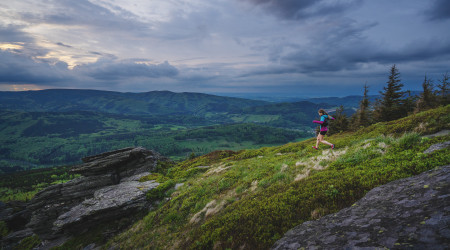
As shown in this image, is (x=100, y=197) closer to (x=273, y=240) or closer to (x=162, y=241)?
(x=162, y=241)

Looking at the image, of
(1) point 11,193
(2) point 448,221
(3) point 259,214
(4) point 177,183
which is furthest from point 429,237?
(1) point 11,193

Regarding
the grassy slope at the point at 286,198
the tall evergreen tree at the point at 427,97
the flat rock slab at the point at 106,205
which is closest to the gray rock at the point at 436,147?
the grassy slope at the point at 286,198

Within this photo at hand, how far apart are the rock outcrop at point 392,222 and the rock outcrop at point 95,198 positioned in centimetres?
1709

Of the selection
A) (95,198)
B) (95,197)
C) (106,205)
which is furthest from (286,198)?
(95,197)

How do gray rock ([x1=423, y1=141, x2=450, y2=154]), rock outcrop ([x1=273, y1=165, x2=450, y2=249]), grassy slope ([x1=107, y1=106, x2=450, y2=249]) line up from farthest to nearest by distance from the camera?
1. gray rock ([x1=423, y1=141, x2=450, y2=154])
2. grassy slope ([x1=107, y1=106, x2=450, y2=249])
3. rock outcrop ([x1=273, y1=165, x2=450, y2=249])

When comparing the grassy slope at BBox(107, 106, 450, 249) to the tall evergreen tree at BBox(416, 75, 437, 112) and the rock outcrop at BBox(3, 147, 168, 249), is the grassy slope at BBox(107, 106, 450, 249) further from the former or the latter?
the tall evergreen tree at BBox(416, 75, 437, 112)

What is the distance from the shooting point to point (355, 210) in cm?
570

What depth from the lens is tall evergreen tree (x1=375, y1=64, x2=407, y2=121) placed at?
42625mm

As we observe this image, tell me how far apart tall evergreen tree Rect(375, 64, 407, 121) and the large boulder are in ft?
170

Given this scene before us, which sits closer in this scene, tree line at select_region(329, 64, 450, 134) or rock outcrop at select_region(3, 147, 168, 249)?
rock outcrop at select_region(3, 147, 168, 249)

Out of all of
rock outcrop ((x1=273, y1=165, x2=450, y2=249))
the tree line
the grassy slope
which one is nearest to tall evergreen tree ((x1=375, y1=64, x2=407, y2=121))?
the tree line

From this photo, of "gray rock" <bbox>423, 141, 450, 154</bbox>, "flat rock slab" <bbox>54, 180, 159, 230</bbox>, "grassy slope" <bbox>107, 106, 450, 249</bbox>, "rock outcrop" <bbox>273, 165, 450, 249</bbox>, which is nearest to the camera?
"rock outcrop" <bbox>273, 165, 450, 249</bbox>

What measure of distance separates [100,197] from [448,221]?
960 inches

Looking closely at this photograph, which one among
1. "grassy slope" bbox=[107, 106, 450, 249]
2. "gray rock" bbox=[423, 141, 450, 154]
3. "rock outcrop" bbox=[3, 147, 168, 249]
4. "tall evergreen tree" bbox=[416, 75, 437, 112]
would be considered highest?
"tall evergreen tree" bbox=[416, 75, 437, 112]
